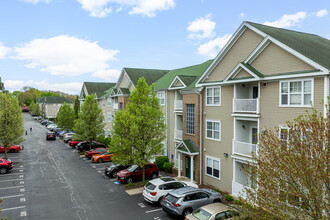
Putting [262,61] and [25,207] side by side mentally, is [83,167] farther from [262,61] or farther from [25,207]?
[262,61]

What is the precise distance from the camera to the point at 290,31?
19031mm

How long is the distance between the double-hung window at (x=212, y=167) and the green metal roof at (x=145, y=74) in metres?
18.4

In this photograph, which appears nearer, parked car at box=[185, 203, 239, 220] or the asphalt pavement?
parked car at box=[185, 203, 239, 220]

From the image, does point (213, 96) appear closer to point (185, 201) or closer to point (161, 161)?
point (185, 201)

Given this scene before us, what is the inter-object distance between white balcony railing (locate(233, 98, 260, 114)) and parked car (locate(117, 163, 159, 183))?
9851 millimetres

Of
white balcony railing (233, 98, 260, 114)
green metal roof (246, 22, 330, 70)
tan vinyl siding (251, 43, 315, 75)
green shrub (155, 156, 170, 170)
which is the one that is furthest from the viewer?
green shrub (155, 156, 170, 170)

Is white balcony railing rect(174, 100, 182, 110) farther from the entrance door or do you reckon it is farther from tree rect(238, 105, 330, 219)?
tree rect(238, 105, 330, 219)

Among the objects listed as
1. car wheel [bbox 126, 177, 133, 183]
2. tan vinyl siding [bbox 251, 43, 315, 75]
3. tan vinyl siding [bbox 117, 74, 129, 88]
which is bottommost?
car wheel [bbox 126, 177, 133, 183]

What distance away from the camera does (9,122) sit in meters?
29.6

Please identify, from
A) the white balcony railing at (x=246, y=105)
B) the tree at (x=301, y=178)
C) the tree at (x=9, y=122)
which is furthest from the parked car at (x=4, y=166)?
the tree at (x=301, y=178)

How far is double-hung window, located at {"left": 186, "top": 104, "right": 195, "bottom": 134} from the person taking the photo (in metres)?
22.3

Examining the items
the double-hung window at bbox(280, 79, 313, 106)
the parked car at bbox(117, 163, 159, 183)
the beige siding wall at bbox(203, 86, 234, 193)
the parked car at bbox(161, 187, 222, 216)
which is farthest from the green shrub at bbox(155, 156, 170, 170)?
the double-hung window at bbox(280, 79, 313, 106)

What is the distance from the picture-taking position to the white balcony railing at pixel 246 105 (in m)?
16.5

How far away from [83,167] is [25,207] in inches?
453
